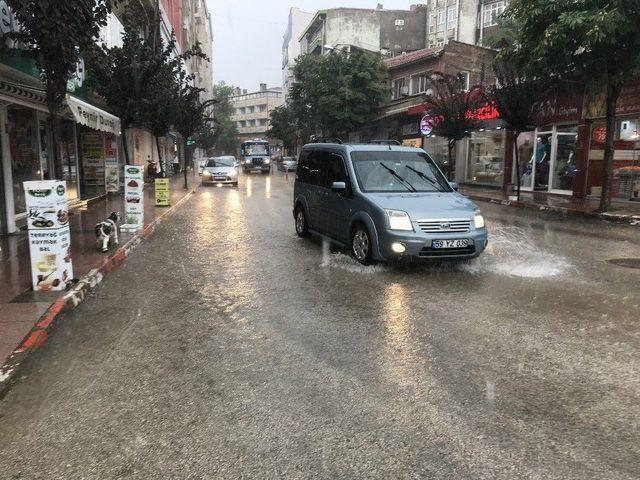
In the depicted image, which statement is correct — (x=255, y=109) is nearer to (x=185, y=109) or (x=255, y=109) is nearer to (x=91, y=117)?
(x=185, y=109)

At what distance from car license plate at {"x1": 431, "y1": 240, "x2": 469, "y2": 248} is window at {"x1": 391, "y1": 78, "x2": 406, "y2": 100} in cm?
3135

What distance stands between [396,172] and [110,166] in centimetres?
1571

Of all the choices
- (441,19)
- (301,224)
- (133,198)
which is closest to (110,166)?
(133,198)

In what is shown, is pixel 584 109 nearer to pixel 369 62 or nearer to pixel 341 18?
pixel 369 62

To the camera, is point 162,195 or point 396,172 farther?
point 162,195

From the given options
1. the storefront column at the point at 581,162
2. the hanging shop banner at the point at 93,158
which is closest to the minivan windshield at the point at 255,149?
the hanging shop banner at the point at 93,158

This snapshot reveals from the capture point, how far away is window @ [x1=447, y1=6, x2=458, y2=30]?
54.3 m

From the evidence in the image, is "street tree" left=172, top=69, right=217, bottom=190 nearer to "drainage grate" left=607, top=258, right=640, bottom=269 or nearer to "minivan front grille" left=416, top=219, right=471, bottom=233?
"minivan front grille" left=416, top=219, right=471, bottom=233

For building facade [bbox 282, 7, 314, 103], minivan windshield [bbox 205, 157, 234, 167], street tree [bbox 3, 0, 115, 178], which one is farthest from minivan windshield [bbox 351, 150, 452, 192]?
building facade [bbox 282, 7, 314, 103]

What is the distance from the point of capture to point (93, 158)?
66.4 ft

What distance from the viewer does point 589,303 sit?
21.3 ft

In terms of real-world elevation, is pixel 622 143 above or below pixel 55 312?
above

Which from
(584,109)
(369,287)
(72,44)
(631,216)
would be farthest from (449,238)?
(584,109)

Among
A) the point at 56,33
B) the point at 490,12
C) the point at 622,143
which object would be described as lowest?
the point at 622,143
